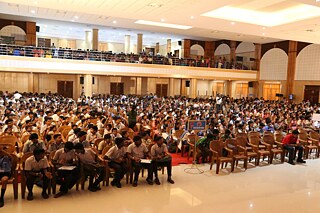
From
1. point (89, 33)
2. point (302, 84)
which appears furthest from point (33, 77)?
point (302, 84)

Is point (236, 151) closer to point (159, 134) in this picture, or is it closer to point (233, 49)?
point (159, 134)

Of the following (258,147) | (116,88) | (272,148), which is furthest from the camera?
(116,88)

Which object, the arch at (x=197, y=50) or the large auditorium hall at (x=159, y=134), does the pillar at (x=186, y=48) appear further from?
the large auditorium hall at (x=159, y=134)

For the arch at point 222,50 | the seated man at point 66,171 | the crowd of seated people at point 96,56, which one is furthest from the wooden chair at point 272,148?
the arch at point 222,50

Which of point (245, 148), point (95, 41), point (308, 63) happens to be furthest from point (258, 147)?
point (95, 41)

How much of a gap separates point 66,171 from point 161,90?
2589 cm

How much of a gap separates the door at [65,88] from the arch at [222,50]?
15836 millimetres

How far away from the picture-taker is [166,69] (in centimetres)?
2284

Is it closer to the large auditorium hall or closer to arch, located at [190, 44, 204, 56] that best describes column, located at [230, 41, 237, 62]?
arch, located at [190, 44, 204, 56]

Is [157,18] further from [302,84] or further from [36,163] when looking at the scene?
[302,84]

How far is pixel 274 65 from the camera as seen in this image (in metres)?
25.6

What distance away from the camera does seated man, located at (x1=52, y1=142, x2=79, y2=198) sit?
5445mm

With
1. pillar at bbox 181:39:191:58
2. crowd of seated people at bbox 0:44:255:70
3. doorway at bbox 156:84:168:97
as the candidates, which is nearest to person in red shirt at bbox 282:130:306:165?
crowd of seated people at bbox 0:44:255:70

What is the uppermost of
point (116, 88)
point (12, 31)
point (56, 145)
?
point (12, 31)
